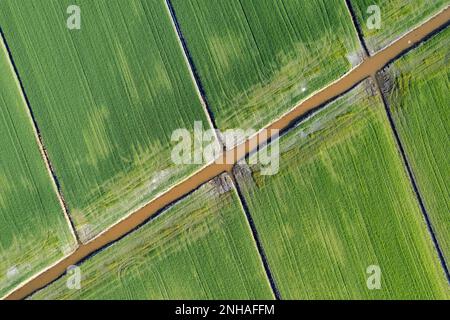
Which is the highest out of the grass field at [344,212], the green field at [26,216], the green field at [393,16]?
the green field at [393,16]

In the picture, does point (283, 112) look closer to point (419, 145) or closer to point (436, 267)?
point (419, 145)

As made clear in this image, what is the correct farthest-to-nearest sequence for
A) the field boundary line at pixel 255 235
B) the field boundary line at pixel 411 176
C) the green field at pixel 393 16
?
the field boundary line at pixel 255 235
the field boundary line at pixel 411 176
the green field at pixel 393 16

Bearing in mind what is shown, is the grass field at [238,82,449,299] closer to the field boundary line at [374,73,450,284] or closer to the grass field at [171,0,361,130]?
the field boundary line at [374,73,450,284]

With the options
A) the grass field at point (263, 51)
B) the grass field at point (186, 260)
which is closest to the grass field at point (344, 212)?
the grass field at point (186, 260)

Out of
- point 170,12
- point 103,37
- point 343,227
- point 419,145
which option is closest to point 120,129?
point 103,37

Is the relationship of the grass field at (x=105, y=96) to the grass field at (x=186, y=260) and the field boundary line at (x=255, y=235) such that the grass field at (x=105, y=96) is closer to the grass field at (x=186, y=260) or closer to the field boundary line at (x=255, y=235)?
the grass field at (x=186, y=260)

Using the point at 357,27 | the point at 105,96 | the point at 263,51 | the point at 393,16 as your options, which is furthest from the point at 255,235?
the point at 393,16

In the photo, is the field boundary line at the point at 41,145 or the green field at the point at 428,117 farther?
the field boundary line at the point at 41,145
